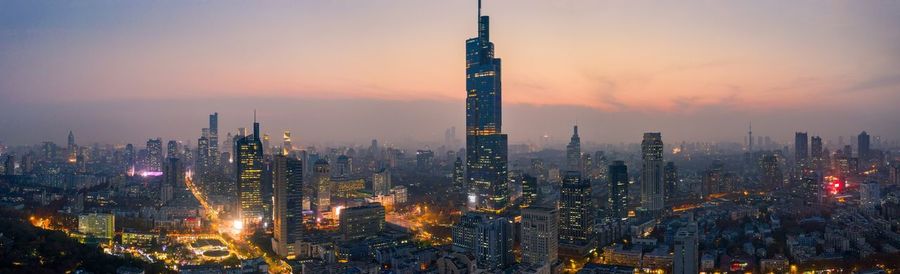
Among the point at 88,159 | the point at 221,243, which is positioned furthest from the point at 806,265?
the point at 88,159

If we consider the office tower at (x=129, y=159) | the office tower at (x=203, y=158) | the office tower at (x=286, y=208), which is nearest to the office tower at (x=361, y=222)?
the office tower at (x=286, y=208)

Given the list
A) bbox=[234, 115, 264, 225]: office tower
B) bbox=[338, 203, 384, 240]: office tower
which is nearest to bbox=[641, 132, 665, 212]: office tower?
bbox=[338, 203, 384, 240]: office tower

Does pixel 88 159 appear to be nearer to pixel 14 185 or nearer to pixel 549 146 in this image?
pixel 14 185

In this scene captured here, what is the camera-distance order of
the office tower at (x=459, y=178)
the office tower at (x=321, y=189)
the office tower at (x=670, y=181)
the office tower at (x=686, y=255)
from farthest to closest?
the office tower at (x=459, y=178) → the office tower at (x=670, y=181) → the office tower at (x=321, y=189) → the office tower at (x=686, y=255)

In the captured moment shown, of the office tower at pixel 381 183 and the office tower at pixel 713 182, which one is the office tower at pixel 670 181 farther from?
the office tower at pixel 381 183

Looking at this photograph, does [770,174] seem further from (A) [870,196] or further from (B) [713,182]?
(A) [870,196]

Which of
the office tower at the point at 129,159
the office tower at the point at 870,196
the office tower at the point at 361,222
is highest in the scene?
the office tower at the point at 129,159

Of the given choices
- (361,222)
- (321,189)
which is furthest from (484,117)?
(361,222)
